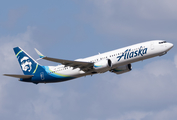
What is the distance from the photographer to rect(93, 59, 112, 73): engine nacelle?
60094 millimetres

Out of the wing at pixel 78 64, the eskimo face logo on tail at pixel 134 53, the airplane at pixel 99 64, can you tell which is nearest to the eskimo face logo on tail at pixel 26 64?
the airplane at pixel 99 64

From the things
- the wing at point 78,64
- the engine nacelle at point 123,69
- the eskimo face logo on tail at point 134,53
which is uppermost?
the eskimo face logo on tail at point 134,53

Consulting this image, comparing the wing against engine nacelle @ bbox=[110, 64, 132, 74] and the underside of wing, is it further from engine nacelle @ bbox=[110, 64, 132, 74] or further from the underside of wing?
engine nacelle @ bbox=[110, 64, 132, 74]

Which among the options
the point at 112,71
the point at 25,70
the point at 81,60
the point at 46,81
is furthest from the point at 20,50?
the point at 112,71

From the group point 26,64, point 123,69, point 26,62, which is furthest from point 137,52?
point 26,62

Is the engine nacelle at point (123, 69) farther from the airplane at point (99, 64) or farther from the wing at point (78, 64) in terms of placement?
the wing at point (78, 64)

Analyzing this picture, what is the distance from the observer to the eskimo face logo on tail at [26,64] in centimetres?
6956

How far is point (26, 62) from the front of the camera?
2771 inches

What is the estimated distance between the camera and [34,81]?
67.1 meters

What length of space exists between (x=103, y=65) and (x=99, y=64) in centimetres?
89

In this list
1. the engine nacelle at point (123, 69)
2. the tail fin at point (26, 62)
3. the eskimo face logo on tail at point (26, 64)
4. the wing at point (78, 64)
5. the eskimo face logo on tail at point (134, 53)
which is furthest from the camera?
the eskimo face logo on tail at point (26, 64)

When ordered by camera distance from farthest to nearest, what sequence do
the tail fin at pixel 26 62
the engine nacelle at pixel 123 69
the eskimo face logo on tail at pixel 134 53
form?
1. the tail fin at pixel 26 62
2. the engine nacelle at pixel 123 69
3. the eskimo face logo on tail at pixel 134 53

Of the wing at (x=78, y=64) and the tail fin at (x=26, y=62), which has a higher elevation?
the tail fin at (x=26, y=62)

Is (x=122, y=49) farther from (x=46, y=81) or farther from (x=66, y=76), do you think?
(x=46, y=81)
